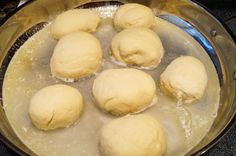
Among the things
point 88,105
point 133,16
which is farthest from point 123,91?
point 133,16

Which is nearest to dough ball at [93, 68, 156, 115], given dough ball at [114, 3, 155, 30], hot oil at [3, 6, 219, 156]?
hot oil at [3, 6, 219, 156]

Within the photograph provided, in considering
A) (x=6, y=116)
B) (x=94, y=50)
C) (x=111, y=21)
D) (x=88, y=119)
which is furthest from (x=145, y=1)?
(x=6, y=116)

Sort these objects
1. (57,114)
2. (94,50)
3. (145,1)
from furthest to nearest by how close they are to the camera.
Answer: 1. (145,1)
2. (94,50)
3. (57,114)

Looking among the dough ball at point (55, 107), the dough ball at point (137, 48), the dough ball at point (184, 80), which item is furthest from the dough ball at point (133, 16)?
the dough ball at point (55, 107)

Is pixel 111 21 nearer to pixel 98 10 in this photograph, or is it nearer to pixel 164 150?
pixel 98 10

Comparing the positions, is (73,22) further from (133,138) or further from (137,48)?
(133,138)

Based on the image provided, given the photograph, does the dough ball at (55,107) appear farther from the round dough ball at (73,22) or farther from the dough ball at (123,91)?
the round dough ball at (73,22)
